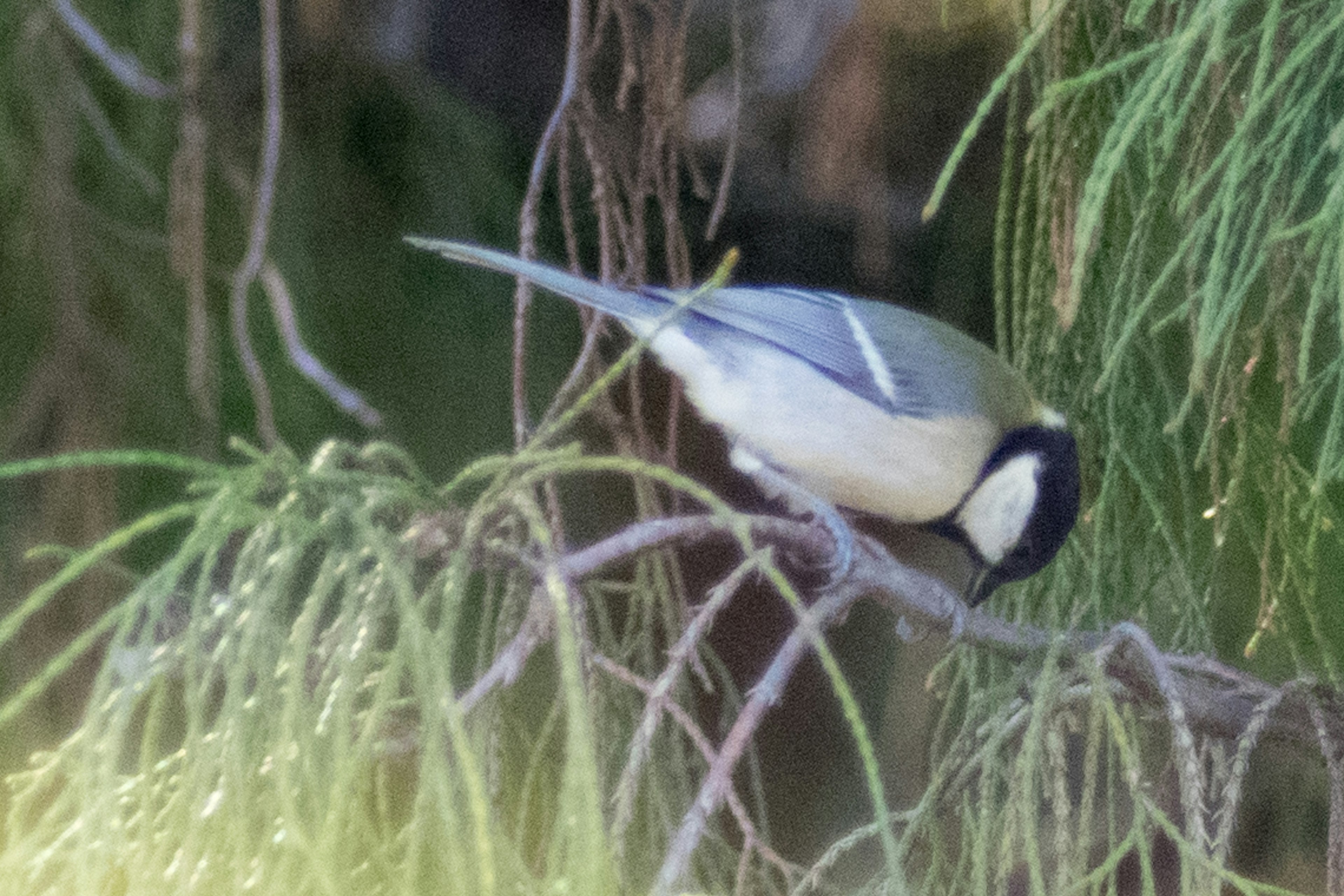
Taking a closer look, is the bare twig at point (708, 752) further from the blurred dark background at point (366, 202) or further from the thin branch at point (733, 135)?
the thin branch at point (733, 135)

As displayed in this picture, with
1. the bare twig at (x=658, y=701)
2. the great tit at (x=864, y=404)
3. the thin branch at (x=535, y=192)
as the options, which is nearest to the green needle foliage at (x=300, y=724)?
the bare twig at (x=658, y=701)

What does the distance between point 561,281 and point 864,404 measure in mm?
242

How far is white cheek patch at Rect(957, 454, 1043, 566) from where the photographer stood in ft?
2.23

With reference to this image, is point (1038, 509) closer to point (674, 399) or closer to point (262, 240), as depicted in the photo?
point (674, 399)

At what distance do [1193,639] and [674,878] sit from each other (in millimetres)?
447

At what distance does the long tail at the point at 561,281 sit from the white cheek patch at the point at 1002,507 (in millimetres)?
275

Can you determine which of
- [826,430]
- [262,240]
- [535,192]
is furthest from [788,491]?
[262,240]

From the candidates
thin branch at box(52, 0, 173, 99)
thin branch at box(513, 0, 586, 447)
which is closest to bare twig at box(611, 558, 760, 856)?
thin branch at box(513, 0, 586, 447)

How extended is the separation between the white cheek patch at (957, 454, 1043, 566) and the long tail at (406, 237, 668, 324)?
0.28 m

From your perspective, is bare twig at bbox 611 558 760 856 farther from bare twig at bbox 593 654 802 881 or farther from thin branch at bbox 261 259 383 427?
thin branch at bbox 261 259 383 427

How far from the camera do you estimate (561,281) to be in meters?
0.65

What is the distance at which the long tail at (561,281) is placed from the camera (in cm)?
64

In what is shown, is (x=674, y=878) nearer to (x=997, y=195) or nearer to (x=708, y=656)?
(x=708, y=656)

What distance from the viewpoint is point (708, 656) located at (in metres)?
0.72
